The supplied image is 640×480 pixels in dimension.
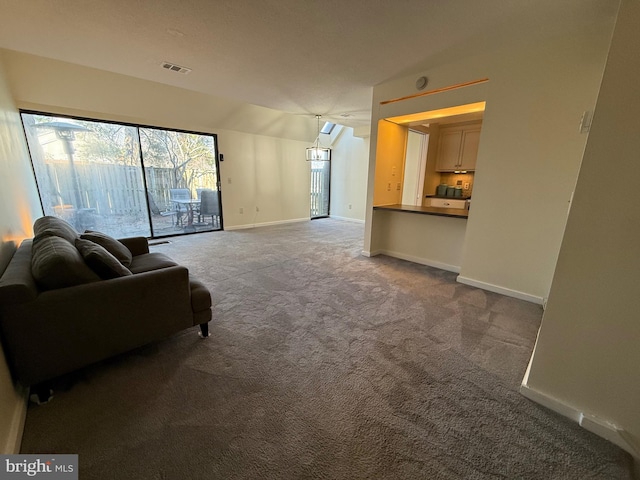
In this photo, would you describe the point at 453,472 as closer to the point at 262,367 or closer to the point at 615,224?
the point at 262,367

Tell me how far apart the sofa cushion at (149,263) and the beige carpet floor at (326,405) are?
2.02 ft

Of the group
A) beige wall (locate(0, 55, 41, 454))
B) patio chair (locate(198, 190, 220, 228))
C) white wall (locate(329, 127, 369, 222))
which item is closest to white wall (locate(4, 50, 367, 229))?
white wall (locate(329, 127, 369, 222))

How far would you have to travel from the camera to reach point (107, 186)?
A: 462cm

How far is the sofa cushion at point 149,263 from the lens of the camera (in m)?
2.26

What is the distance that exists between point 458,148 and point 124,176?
21.1 feet

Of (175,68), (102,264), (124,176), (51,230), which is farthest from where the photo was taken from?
(124,176)

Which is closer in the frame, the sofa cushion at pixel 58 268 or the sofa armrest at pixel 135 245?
the sofa cushion at pixel 58 268

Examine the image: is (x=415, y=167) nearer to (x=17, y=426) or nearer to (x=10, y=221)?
(x=10, y=221)

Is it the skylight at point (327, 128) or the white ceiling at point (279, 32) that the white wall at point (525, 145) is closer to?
the white ceiling at point (279, 32)

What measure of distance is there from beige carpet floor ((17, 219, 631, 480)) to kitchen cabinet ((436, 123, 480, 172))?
3.26 metres

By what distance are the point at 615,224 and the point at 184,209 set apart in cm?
635

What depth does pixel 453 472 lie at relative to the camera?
1107 millimetres

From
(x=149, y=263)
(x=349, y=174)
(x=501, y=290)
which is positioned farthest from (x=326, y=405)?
(x=349, y=174)

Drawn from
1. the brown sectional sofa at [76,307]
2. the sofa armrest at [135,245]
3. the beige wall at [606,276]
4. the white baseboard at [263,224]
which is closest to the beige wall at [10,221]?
the brown sectional sofa at [76,307]
